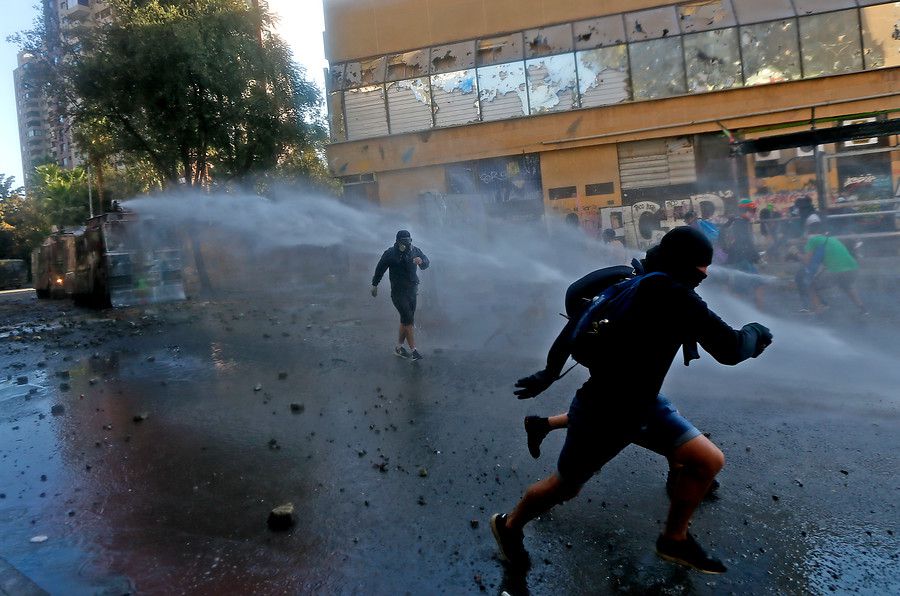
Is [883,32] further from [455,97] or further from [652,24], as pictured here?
[455,97]

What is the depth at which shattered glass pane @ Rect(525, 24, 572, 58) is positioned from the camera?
834 inches

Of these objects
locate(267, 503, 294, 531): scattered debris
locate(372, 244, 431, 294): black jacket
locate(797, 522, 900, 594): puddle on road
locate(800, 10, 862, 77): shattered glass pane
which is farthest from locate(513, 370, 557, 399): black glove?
locate(800, 10, 862, 77): shattered glass pane

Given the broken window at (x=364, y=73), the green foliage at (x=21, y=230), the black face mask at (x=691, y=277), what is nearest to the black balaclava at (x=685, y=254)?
the black face mask at (x=691, y=277)

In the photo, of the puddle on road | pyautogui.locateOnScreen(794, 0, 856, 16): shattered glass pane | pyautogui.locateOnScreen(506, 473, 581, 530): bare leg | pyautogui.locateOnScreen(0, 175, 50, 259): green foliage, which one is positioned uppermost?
pyautogui.locateOnScreen(794, 0, 856, 16): shattered glass pane

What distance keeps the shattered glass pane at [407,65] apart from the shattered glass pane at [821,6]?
1196 centimetres

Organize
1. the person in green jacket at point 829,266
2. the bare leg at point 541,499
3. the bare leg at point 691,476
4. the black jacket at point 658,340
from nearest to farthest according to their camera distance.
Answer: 1. the black jacket at point 658,340
2. the bare leg at point 691,476
3. the bare leg at point 541,499
4. the person in green jacket at point 829,266

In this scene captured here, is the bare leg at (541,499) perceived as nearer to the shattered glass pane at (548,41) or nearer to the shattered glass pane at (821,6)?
the shattered glass pane at (548,41)

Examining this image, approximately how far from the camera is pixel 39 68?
16641 millimetres

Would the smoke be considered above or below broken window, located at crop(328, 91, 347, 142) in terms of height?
below

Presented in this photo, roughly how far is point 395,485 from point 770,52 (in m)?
20.6

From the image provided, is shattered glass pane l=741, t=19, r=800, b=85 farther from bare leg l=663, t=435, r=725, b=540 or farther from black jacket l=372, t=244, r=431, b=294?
bare leg l=663, t=435, r=725, b=540

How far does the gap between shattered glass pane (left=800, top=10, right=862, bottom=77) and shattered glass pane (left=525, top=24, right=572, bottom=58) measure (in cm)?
710

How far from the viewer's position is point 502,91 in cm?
2180

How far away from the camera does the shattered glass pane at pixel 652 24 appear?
2044cm
